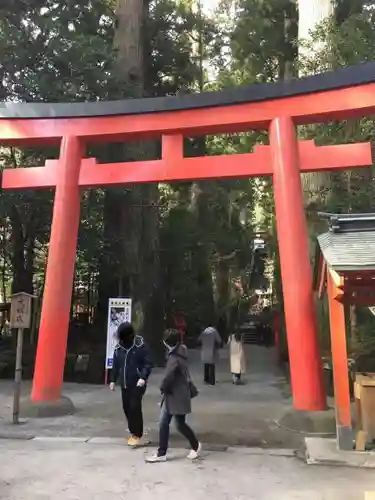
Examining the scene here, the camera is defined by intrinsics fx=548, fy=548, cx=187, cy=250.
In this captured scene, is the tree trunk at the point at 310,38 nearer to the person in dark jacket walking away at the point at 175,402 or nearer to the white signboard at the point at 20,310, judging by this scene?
the white signboard at the point at 20,310

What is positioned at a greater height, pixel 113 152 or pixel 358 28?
pixel 358 28

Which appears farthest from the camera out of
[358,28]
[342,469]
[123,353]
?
[358,28]

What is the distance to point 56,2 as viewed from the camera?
1426cm

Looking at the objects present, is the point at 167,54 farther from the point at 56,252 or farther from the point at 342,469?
the point at 342,469

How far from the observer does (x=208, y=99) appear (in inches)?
Answer: 346

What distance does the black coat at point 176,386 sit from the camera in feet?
19.1

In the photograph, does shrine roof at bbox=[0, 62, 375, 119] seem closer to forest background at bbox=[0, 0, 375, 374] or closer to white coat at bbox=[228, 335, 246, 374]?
forest background at bbox=[0, 0, 375, 374]

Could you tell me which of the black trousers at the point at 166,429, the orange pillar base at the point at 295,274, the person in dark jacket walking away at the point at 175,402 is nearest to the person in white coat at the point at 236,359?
the orange pillar base at the point at 295,274

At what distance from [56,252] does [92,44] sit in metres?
6.68

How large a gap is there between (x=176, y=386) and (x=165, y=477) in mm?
955

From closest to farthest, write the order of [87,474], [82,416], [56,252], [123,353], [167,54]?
[87,474], [123,353], [82,416], [56,252], [167,54]

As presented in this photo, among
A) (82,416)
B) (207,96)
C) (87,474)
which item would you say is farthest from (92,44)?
(87,474)

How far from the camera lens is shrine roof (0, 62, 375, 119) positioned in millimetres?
8039

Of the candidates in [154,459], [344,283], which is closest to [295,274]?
[344,283]
